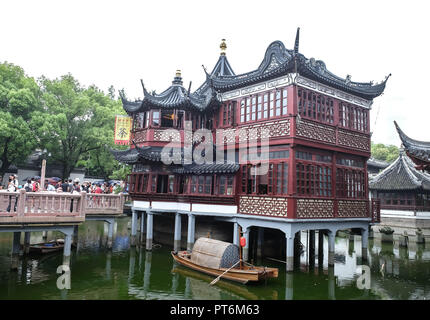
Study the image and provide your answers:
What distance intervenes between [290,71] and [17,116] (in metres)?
26.4

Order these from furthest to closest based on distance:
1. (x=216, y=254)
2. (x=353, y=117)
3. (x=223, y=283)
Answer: (x=353, y=117) → (x=216, y=254) → (x=223, y=283)

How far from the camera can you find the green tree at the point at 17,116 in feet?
99.7

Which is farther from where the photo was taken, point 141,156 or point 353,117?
point 141,156

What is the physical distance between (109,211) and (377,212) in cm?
1610

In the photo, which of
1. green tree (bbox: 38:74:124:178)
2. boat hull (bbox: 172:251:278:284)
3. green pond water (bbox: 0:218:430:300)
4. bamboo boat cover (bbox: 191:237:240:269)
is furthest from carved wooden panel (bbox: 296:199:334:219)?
green tree (bbox: 38:74:124:178)

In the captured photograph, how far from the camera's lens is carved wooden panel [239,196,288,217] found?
16.7 metres

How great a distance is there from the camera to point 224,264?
15.3 meters

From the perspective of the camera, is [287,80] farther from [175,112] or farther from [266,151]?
[175,112]

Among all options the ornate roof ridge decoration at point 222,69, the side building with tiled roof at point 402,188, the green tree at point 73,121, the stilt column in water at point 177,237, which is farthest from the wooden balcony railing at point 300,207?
the green tree at point 73,121

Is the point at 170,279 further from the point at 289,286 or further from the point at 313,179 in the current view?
the point at 313,179

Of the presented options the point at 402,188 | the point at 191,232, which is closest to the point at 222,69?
the point at 191,232

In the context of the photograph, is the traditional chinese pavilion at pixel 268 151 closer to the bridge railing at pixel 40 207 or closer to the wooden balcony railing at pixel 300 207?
the wooden balcony railing at pixel 300 207

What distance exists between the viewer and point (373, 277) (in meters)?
17.8

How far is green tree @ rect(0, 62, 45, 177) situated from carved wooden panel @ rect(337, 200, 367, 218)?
2686 centimetres
